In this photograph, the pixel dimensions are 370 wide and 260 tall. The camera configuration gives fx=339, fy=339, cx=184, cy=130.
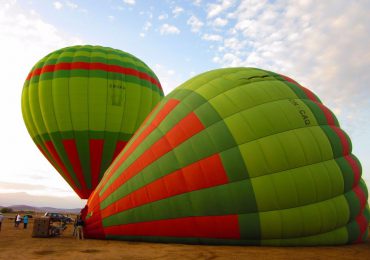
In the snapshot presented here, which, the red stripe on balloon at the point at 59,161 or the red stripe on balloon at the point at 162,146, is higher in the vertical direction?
the red stripe on balloon at the point at 59,161

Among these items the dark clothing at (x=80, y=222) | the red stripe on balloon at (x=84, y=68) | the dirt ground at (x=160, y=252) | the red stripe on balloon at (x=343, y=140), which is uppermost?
the red stripe on balloon at (x=84, y=68)

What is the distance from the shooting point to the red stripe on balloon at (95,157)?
17312 mm

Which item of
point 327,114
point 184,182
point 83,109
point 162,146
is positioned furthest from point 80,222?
point 83,109

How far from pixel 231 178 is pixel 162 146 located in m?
2.01

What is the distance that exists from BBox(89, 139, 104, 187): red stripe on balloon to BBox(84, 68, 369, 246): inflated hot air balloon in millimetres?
7548

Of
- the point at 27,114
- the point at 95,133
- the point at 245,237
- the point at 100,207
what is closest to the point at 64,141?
the point at 95,133

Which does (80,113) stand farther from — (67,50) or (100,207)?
(100,207)

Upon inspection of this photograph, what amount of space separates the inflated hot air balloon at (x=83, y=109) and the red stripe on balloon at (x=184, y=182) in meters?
9.32

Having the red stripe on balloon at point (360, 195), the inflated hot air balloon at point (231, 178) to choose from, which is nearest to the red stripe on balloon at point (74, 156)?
the inflated hot air balloon at point (231, 178)

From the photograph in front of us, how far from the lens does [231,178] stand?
8453 mm

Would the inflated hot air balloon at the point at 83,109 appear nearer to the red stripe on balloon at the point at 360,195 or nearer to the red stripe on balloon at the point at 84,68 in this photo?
the red stripe on balloon at the point at 84,68

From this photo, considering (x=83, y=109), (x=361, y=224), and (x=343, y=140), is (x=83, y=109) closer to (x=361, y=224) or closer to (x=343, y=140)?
(x=343, y=140)

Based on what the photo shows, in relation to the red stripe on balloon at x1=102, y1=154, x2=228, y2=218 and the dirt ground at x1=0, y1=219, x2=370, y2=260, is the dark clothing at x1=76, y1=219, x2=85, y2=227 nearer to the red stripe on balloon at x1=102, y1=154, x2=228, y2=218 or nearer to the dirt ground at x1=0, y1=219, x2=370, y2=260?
the dirt ground at x1=0, y1=219, x2=370, y2=260

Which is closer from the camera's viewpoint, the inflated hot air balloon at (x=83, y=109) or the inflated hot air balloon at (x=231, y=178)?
the inflated hot air balloon at (x=231, y=178)
